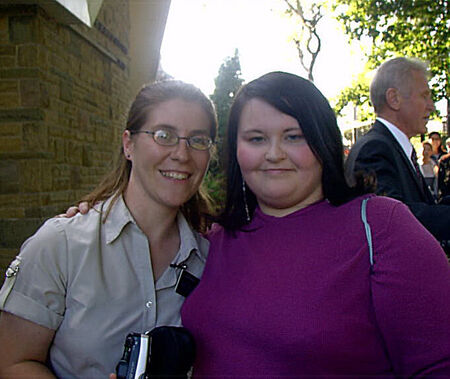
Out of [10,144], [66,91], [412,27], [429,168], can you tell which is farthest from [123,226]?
[412,27]

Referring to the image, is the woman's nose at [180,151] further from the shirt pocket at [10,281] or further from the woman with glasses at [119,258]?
the shirt pocket at [10,281]

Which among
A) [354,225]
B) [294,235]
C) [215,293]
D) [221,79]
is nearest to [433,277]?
[354,225]

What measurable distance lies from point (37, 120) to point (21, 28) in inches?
A: 30.4

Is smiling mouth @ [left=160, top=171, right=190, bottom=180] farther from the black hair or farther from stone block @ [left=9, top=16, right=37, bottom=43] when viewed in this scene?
stone block @ [left=9, top=16, right=37, bottom=43]

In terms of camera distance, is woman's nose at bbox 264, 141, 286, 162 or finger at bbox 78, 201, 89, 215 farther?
finger at bbox 78, 201, 89, 215

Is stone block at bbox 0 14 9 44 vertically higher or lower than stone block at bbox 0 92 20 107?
higher

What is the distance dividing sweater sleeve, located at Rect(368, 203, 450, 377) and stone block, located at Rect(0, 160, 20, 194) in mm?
3359

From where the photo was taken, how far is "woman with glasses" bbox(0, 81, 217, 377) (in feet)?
4.87

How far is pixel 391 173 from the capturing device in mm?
2418

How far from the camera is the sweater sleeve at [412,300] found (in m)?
1.17

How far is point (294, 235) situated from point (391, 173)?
118 cm

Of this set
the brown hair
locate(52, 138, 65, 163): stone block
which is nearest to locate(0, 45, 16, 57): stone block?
locate(52, 138, 65, 163): stone block

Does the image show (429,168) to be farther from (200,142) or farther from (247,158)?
(247,158)

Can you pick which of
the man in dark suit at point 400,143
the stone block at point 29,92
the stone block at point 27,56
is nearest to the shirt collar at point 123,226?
the man in dark suit at point 400,143
